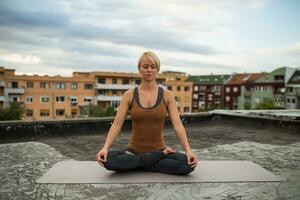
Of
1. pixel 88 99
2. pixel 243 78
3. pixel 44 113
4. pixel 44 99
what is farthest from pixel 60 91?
pixel 243 78

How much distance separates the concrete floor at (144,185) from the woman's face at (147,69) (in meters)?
1.36

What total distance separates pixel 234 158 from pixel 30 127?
496 centimetres

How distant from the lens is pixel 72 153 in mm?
5488

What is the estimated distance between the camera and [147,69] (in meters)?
3.95

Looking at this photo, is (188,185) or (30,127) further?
(30,127)

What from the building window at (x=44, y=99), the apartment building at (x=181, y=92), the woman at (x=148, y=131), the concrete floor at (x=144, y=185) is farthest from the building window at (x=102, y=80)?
the woman at (x=148, y=131)

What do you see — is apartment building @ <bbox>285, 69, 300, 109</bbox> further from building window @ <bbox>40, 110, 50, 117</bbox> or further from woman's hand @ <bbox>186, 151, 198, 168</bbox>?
woman's hand @ <bbox>186, 151, 198, 168</bbox>

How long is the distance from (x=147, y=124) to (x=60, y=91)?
47.6 meters

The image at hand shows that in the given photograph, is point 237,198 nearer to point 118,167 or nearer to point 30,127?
point 118,167

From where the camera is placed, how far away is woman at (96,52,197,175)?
375 cm

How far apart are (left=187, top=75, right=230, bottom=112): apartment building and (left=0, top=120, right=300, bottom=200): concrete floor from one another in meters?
65.3

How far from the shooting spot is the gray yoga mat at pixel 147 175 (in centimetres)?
351

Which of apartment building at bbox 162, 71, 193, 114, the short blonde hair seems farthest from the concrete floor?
apartment building at bbox 162, 71, 193, 114

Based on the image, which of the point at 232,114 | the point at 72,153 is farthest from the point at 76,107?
the point at 72,153
